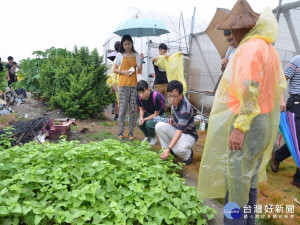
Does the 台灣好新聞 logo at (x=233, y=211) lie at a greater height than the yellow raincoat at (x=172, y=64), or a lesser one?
lesser

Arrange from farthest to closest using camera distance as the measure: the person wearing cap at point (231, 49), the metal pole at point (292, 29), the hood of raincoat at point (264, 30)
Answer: the metal pole at point (292, 29), the person wearing cap at point (231, 49), the hood of raincoat at point (264, 30)

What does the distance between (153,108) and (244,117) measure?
2606mm

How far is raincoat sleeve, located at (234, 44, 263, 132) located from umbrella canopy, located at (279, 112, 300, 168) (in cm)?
167

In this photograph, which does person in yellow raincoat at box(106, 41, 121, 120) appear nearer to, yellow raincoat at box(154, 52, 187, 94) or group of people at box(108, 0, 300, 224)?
yellow raincoat at box(154, 52, 187, 94)

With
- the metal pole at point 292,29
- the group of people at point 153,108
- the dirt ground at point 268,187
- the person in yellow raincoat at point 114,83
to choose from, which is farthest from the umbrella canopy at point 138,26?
the metal pole at point 292,29

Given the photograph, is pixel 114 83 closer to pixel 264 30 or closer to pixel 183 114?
pixel 183 114

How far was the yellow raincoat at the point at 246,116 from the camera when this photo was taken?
1637 millimetres

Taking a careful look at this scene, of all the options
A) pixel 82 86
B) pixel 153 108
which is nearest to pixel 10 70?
pixel 82 86

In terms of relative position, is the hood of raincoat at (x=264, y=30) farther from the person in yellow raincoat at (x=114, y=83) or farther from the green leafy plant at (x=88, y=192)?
the person in yellow raincoat at (x=114, y=83)

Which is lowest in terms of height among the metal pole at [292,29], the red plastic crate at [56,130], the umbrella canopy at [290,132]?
the red plastic crate at [56,130]

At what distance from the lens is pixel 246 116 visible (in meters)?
1.64

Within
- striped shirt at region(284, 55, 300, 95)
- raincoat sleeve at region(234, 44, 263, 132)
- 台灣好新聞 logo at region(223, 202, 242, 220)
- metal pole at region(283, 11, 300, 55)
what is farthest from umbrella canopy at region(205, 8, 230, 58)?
台灣好新聞 logo at region(223, 202, 242, 220)

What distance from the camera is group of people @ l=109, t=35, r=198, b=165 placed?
Result: 10.2 feet

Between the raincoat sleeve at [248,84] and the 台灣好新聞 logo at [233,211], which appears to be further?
the 台灣好新聞 logo at [233,211]
